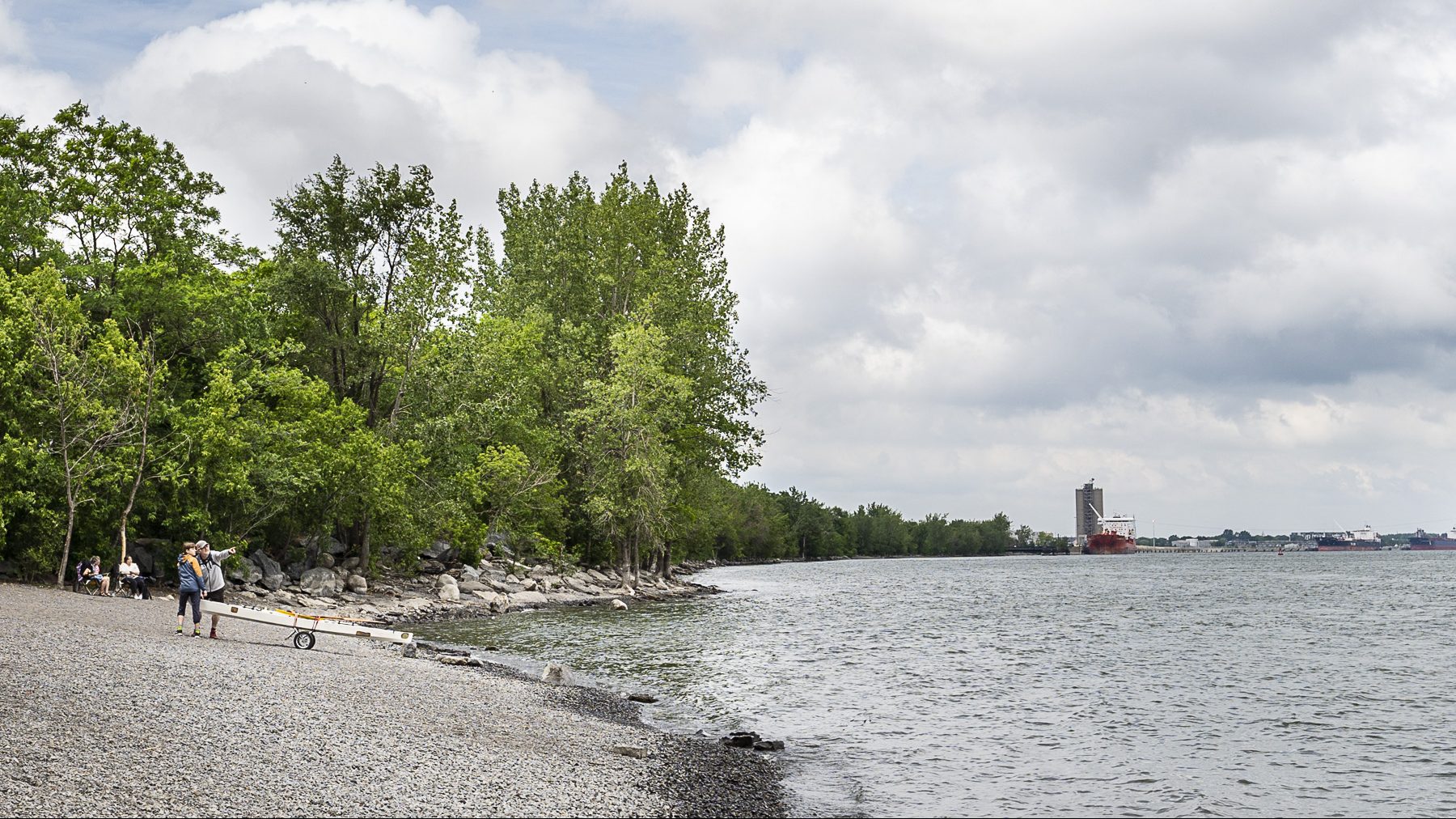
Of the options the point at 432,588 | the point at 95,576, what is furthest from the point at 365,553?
the point at 95,576

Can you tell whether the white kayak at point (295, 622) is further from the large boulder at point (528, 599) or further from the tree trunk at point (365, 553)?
the large boulder at point (528, 599)

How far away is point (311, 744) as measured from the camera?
15336 mm

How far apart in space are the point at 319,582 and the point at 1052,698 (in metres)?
35.3

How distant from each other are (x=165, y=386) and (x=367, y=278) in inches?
447

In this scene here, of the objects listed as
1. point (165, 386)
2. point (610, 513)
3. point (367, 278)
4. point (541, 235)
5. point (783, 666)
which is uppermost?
point (541, 235)

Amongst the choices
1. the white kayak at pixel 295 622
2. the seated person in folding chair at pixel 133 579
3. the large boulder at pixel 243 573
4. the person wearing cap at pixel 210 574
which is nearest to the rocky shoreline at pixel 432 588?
the large boulder at pixel 243 573

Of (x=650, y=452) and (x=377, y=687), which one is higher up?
(x=650, y=452)

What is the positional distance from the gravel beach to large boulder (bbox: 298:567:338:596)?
78.9 feet

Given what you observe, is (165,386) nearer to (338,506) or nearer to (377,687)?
(338,506)

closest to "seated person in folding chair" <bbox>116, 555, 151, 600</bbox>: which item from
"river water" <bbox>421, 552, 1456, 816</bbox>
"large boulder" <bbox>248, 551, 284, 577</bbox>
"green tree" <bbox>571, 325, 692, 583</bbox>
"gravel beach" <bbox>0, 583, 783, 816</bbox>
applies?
"large boulder" <bbox>248, 551, 284, 577</bbox>

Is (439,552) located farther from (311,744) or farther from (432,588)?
(311,744)

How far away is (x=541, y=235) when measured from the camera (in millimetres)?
74188

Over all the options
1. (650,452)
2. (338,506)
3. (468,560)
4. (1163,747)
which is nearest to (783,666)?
(1163,747)

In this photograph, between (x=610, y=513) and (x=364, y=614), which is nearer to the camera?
(x=364, y=614)
